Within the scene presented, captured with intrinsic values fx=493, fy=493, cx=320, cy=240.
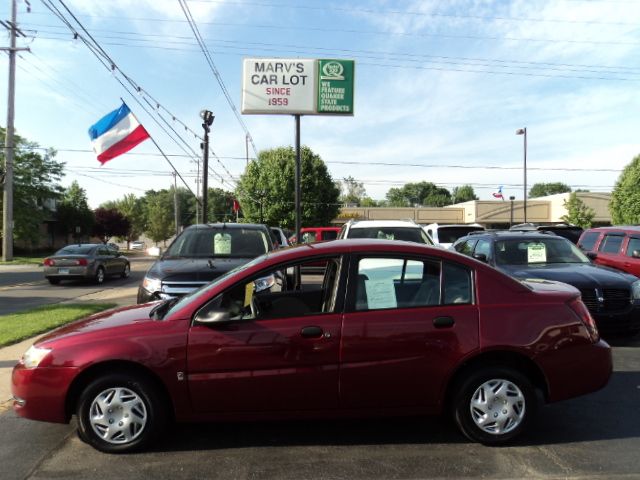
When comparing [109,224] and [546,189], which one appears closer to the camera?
[109,224]

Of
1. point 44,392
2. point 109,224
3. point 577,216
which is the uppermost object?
point 577,216

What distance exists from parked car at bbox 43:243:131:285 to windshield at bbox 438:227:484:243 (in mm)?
11550

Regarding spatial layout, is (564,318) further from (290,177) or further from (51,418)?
(290,177)

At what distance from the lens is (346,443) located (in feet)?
12.7

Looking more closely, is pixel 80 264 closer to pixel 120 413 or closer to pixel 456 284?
pixel 120 413

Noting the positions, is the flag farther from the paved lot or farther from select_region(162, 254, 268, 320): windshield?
select_region(162, 254, 268, 320): windshield

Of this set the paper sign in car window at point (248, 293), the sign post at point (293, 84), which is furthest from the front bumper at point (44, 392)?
the sign post at point (293, 84)

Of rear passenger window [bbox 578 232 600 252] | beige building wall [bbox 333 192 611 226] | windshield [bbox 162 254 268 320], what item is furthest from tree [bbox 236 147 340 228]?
windshield [bbox 162 254 268 320]

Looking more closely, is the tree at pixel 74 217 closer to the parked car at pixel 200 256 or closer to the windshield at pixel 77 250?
the windshield at pixel 77 250

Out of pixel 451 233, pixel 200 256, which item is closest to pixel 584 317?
pixel 200 256

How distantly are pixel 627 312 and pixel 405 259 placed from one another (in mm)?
4491

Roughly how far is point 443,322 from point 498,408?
0.80 metres

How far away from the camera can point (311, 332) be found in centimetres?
362

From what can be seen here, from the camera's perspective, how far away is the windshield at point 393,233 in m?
9.25
